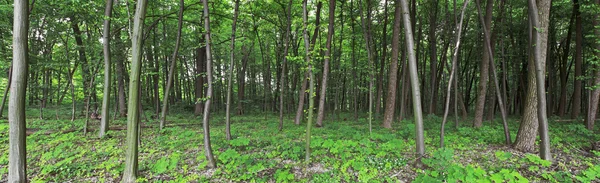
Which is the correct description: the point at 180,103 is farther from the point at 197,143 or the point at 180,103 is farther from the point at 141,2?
the point at 141,2

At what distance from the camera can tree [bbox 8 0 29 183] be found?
154 inches

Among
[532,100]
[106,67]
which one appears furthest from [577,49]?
[106,67]

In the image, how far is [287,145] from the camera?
21.1ft

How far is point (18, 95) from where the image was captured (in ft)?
13.1

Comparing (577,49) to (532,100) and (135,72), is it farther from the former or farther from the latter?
(135,72)

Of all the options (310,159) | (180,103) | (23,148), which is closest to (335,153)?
(310,159)

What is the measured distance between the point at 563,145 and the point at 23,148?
11.7 metres

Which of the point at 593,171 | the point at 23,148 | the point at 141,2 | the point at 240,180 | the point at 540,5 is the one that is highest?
the point at 540,5

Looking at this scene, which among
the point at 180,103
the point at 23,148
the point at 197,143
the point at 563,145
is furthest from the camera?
the point at 180,103

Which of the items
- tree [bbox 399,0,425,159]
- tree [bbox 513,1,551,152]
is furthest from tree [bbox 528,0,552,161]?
tree [bbox 399,0,425,159]

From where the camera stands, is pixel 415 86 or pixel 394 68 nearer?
pixel 415 86

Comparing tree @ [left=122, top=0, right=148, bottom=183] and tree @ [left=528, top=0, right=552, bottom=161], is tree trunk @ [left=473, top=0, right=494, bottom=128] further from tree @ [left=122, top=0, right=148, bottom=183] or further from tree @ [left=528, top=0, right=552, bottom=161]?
tree @ [left=122, top=0, right=148, bottom=183]

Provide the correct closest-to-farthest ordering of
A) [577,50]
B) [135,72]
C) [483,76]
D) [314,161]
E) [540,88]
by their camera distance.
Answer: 1. [135,72]
2. [540,88]
3. [314,161]
4. [483,76]
5. [577,50]

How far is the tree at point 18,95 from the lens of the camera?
391 centimetres
